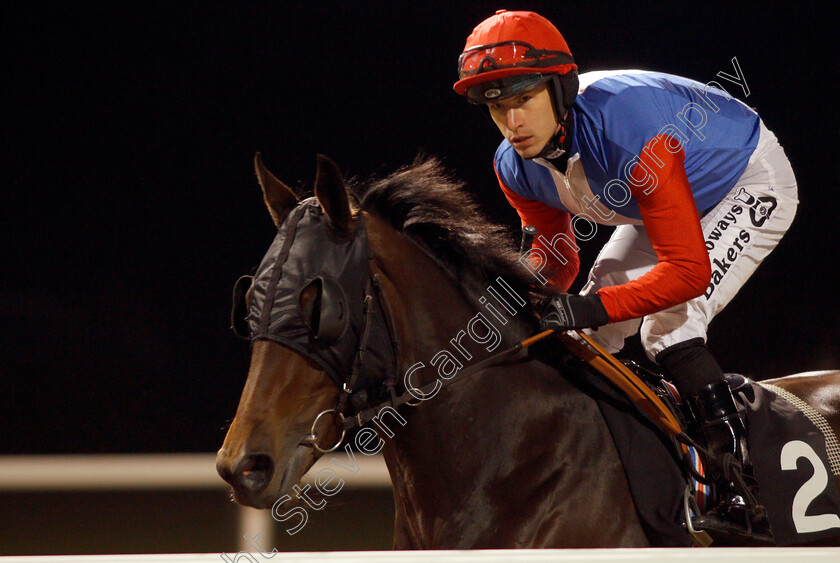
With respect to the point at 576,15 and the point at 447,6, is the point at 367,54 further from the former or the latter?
the point at 576,15

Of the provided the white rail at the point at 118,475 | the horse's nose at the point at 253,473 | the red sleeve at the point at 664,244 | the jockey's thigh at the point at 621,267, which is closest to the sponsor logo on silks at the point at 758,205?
the jockey's thigh at the point at 621,267

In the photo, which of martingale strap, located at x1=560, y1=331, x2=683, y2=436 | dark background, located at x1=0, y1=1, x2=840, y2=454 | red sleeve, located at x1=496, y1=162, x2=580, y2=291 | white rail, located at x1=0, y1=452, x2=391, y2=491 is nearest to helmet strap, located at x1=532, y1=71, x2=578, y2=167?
red sleeve, located at x1=496, y1=162, x2=580, y2=291

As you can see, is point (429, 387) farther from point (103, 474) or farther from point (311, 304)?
point (103, 474)

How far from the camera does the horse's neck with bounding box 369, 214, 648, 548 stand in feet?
3.81

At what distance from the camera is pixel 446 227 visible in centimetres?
130

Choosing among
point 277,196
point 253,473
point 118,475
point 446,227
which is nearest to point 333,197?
point 277,196

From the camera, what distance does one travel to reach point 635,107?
1354 millimetres

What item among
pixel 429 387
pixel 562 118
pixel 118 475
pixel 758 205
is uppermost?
pixel 562 118

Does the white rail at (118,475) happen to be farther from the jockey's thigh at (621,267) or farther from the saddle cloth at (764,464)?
the saddle cloth at (764,464)

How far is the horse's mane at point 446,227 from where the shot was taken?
1278 mm

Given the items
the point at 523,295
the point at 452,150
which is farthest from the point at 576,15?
the point at 523,295

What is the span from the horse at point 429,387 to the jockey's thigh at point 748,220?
1.45ft

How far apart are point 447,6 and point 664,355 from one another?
7.60ft

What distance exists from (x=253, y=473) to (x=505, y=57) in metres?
0.85
